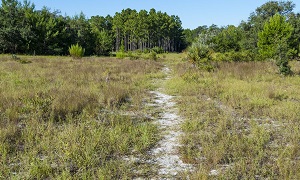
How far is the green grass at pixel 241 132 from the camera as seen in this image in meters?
3.72

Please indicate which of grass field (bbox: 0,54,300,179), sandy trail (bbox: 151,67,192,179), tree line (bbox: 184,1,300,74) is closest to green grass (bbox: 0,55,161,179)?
grass field (bbox: 0,54,300,179)

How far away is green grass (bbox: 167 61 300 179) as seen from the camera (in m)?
3.72

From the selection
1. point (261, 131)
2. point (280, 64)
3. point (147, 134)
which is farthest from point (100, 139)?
point (280, 64)

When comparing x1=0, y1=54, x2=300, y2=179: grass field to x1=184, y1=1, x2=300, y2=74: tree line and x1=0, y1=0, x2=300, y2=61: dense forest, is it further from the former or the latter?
x1=0, y1=0, x2=300, y2=61: dense forest

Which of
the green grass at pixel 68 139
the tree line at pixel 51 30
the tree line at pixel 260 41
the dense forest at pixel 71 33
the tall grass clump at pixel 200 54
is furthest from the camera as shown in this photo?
the tree line at pixel 51 30

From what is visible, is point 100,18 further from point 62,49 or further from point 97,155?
point 97,155

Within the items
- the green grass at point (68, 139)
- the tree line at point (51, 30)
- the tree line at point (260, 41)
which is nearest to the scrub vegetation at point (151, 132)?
the green grass at point (68, 139)

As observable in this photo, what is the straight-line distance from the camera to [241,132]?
5.42 m

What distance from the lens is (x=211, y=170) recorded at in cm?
373

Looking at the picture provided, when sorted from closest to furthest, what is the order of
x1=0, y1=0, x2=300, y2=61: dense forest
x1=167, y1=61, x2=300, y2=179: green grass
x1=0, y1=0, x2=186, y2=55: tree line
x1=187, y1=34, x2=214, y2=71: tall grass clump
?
x1=167, y1=61, x2=300, y2=179: green grass < x1=187, y1=34, x2=214, y2=71: tall grass clump < x1=0, y1=0, x2=300, y2=61: dense forest < x1=0, y1=0, x2=186, y2=55: tree line

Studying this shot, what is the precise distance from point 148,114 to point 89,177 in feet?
12.2

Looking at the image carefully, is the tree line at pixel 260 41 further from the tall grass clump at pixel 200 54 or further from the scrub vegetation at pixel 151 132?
the scrub vegetation at pixel 151 132

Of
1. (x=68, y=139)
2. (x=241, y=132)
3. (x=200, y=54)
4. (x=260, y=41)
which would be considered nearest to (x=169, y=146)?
(x=241, y=132)

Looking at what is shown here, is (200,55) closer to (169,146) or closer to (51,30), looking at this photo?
(169,146)
